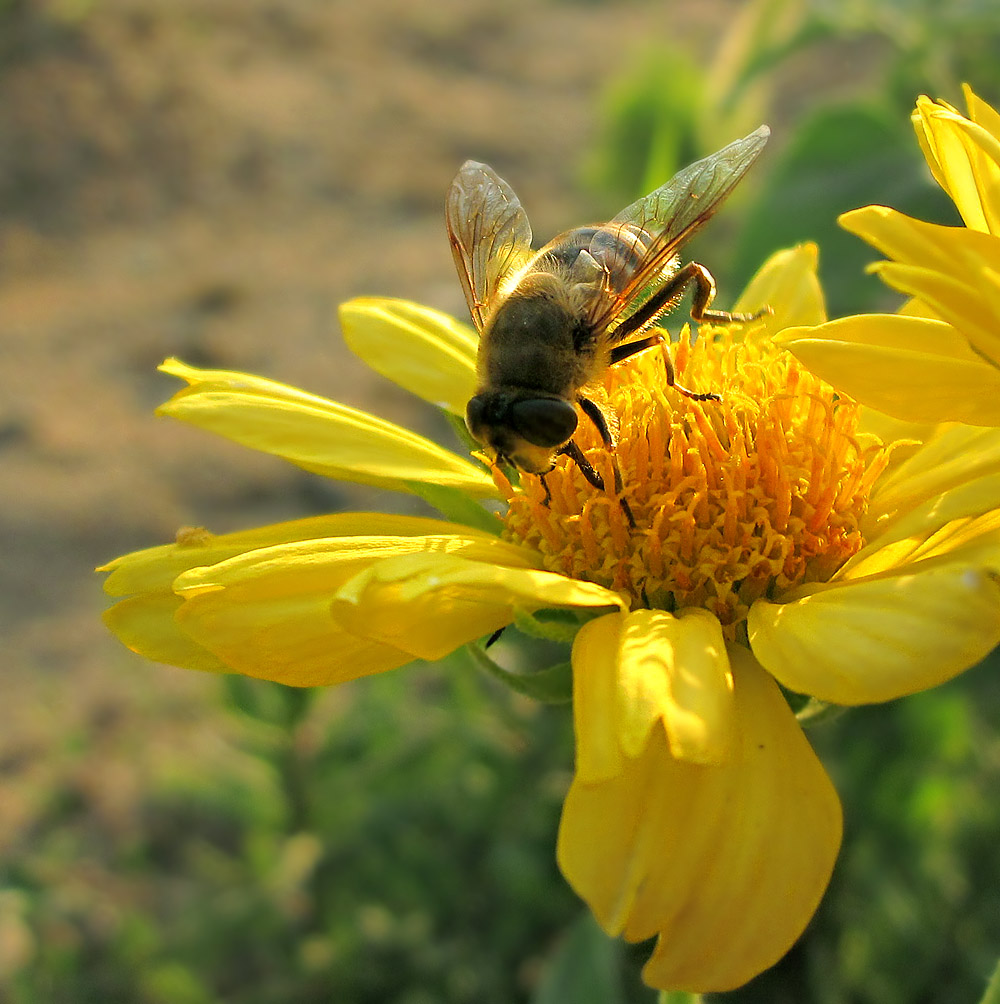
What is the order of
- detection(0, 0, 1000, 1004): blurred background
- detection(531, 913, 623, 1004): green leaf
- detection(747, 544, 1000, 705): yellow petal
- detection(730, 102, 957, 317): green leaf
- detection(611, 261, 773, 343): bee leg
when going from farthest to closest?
detection(0, 0, 1000, 1004): blurred background → detection(730, 102, 957, 317): green leaf → detection(531, 913, 623, 1004): green leaf → detection(611, 261, 773, 343): bee leg → detection(747, 544, 1000, 705): yellow petal

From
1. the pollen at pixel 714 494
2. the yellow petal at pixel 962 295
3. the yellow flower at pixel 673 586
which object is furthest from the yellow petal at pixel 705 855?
the yellow petal at pixel 962 295

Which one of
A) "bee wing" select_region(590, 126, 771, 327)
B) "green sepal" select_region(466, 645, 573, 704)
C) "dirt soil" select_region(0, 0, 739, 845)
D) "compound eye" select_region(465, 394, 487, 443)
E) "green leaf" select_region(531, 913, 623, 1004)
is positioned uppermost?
"bee wing" select_region(590, 126, 771, 327)

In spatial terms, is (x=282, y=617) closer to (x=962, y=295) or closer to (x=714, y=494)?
(x=714, y=494)

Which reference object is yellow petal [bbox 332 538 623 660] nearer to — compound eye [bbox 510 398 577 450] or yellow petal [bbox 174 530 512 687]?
yellow petal [bbox 174 530 512 687]

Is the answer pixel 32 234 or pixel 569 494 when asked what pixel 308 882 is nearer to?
pixel 569 494

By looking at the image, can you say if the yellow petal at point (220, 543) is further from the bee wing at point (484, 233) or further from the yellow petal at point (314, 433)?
the bee wing at point (484, 233)

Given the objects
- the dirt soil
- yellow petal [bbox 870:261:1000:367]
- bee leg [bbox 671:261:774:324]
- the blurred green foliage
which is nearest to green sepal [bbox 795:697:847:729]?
yellow petal [bbox 870:261:1000:367]

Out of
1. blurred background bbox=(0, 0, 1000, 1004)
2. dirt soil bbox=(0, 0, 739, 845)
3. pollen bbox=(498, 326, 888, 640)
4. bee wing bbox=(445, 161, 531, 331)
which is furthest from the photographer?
dirt soil bbox=(0, 0, 739, 845)
